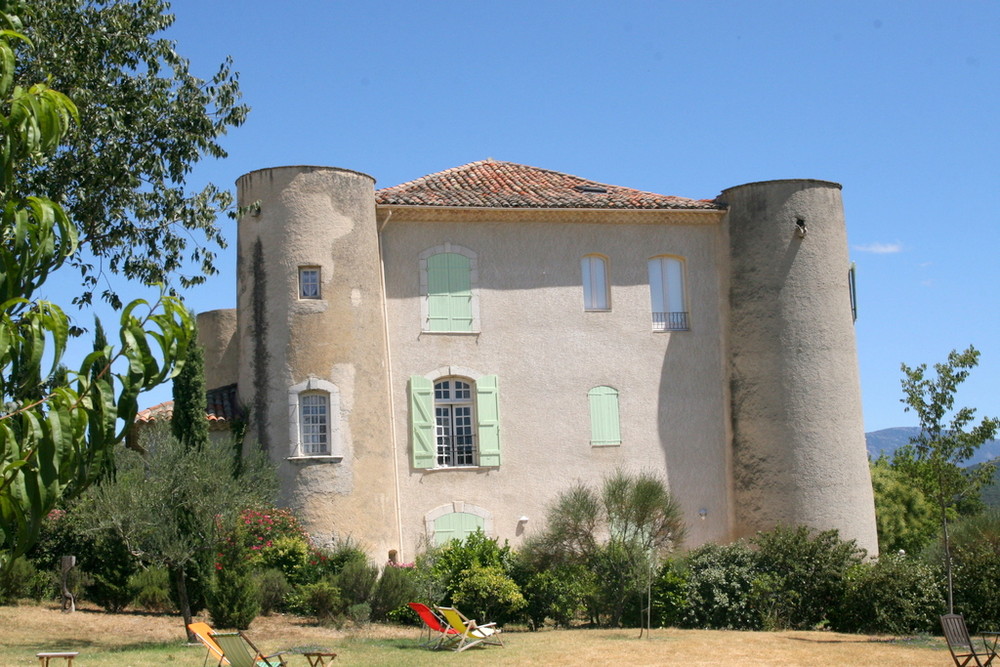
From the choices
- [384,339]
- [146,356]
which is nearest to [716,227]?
[384,339]

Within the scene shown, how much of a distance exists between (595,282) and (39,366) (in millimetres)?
18503

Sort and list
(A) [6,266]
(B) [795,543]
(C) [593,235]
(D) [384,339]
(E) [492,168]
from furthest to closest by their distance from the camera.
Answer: (E) [492,168]
(C) [593,235]
(D) [384,339]
(B) [795,543]
(A) [6,266]

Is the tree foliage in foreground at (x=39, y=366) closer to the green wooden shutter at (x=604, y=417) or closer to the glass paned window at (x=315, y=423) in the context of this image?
the glass paned window at (x=315, y=423)

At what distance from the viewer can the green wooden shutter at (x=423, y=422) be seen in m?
22.3

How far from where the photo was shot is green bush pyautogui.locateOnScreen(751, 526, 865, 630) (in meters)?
19.5

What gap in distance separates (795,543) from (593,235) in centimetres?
777

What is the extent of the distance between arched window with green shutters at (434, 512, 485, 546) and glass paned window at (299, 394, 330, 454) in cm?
272

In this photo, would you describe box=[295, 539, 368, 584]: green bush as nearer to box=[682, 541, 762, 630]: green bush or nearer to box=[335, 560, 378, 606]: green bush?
box=[335, 560, 378, 606]: green bush

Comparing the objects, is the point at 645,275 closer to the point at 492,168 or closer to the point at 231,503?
the point at 492,168

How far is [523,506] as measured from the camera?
2267 centimetres

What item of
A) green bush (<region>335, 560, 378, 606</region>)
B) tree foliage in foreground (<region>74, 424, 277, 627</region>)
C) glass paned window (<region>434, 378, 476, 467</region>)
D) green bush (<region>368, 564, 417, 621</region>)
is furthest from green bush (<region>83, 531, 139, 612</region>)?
glass paned window (<region>434, 378, 476, 467</region>)

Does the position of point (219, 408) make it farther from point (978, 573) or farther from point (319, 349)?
point (978, 573)

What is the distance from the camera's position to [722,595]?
1950 cm

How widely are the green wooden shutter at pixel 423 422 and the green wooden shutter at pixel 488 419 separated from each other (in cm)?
93
